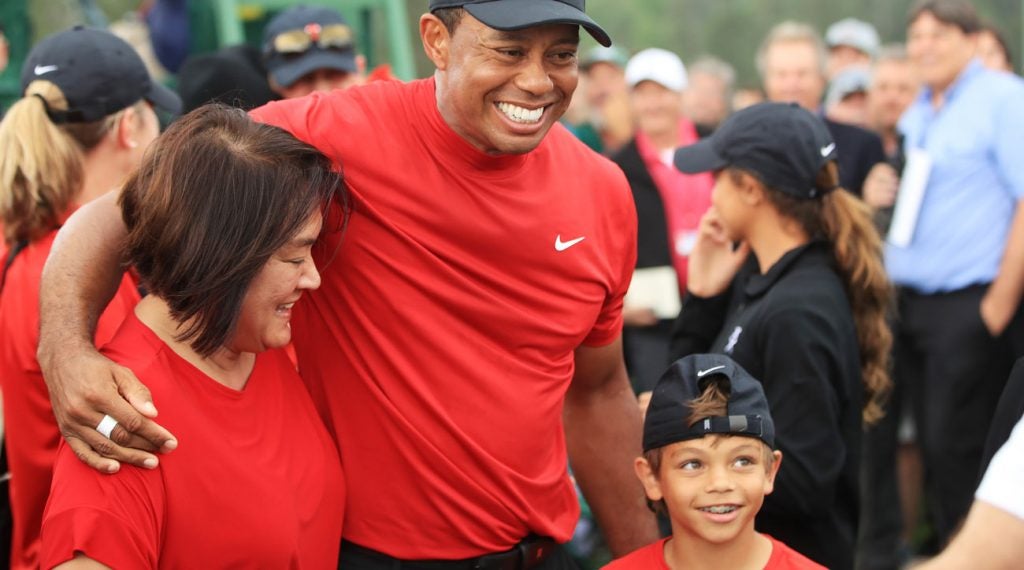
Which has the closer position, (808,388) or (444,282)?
(444,282)

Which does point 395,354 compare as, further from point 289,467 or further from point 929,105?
point 929,105

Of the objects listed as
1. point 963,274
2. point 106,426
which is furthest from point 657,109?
point 106,426

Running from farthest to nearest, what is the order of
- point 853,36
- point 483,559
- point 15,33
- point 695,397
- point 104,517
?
point 853,36 → point 15,33 → point 695,397 → point 483,559 → point 104,517

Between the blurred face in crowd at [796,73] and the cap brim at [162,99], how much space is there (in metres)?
3.98

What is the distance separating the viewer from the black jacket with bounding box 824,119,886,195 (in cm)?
623

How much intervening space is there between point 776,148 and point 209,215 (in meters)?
1.81

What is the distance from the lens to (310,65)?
5324 mm

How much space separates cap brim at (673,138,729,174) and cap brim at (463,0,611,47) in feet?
3.86

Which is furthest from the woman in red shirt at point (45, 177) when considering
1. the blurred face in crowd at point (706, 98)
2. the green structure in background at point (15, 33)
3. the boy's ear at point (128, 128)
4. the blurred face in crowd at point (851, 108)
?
the blurred face in crowd at point (706, 98)

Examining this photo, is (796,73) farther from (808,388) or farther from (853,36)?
(808,388)

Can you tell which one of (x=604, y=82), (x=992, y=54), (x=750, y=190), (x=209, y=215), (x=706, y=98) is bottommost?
(x=706, y=98)

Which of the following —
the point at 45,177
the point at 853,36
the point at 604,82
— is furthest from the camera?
the point at 604,82

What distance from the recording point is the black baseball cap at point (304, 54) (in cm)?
534

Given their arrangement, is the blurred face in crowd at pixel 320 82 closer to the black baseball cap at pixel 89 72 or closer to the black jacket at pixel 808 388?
the black baseball cap at pixel 89 72
